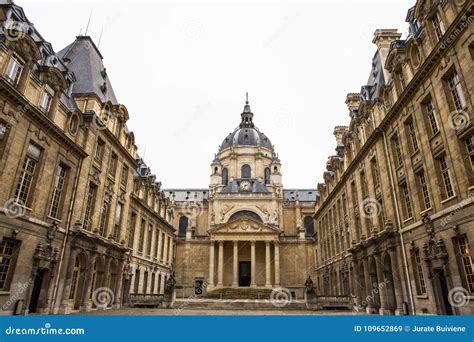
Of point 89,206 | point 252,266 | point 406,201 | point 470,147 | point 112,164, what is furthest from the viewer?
point 252,266

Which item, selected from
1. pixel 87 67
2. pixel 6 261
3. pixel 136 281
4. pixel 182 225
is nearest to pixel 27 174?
pixel 6 261

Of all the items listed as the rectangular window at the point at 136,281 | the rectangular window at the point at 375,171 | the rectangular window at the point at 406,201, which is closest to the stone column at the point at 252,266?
the rectangular window at the point at 136,281

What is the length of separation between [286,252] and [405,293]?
3185 centimetres

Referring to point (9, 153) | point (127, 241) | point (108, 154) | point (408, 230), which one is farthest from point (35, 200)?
point (408, 230)

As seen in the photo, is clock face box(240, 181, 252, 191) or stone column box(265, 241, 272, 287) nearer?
stone column box(265, 241, 272, 287)

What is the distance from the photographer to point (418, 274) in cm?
1705

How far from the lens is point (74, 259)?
64.0ft

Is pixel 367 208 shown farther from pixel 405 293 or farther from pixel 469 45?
pixel 469 45

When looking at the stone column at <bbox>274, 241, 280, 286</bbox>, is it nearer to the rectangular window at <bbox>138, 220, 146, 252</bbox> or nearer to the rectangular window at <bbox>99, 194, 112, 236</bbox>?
the rectangular window at <bbox>138, 220, 146, 252</bbox>

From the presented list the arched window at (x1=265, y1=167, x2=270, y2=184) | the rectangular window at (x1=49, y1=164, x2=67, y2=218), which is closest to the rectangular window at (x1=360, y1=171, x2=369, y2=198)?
the rectangular window at (x1=49, y1=164, x2=67, y2=218)

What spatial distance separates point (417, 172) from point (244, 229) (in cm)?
3219

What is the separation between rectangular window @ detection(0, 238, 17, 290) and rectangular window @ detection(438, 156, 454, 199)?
2094 cm

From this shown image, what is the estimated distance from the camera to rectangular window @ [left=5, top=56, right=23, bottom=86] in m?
Result: 14.9

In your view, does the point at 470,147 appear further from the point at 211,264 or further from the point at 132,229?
the point at 211,264
